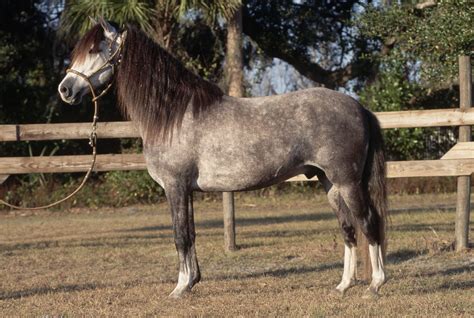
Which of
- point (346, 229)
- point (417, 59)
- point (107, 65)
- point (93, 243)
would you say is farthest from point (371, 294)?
point (417, 59)

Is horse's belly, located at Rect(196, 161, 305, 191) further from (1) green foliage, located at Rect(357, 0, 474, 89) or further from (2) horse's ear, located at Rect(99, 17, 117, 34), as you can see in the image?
(1) green foliage, located at Rect(357, 0, 474, 89)

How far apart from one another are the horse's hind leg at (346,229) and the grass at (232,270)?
17cm

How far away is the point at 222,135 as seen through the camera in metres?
5.95

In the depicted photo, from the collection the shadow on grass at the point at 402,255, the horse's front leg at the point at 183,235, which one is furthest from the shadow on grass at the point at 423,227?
the horse's front leg at the point at 183,235

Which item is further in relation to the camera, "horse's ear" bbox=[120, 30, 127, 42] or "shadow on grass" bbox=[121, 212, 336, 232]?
"shadow on grass" bbox=[121, 212, 336, 232]

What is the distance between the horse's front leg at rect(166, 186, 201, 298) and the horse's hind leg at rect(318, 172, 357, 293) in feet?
4.04

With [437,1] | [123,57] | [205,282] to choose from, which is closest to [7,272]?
[205,282]

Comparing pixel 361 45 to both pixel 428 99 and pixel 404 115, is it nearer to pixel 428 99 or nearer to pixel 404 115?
pixel 428 99

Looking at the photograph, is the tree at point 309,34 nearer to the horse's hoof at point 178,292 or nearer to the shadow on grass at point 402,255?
the shadow on grass at point 402,255

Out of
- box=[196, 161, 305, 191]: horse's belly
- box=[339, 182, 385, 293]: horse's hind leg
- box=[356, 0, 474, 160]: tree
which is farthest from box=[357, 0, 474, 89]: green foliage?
box=[196, 161, 305, 191]: horse's belly

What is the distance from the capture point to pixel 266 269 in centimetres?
766

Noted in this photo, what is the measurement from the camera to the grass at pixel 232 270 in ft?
18.0

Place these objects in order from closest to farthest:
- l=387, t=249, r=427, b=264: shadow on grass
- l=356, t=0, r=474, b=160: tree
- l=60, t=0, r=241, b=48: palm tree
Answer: l=387, t=249, r=427, b=264: shadow on grass, l=356, t=0, r=474, b=160: tree, l=60, t=0, r=241, b=48: palm tree

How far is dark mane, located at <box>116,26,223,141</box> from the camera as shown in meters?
6.09
